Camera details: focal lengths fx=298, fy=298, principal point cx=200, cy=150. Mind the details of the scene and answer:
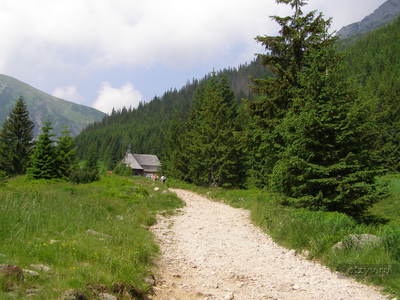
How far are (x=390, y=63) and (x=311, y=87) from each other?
4671 inches

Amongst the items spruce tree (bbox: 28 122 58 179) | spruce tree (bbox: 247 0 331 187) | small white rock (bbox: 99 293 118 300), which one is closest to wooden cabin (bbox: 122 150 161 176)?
spruce tree (bbox: 28 122 58 179)

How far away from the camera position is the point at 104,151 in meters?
146

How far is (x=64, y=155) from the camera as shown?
3209cm

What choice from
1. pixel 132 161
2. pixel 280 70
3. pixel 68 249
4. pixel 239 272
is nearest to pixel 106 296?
pixel 68 249

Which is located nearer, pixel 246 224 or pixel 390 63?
pixel 246 224

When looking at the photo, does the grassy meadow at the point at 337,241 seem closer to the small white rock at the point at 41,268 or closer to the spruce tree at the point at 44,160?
the small white rock at the point at 41,268

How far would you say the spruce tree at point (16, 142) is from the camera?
152 ft

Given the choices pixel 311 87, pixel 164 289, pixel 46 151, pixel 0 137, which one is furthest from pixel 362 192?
pixel 0 137

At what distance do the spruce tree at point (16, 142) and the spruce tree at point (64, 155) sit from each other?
16.3 metres

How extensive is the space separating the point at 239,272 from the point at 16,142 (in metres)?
50.4

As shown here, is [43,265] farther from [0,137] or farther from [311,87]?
[0,137]

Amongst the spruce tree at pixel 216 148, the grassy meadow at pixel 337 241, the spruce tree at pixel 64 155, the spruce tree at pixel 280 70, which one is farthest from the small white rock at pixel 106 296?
the spruce tree at pixel 216 148

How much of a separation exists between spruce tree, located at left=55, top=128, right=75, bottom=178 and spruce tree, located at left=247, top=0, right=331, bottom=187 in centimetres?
2045

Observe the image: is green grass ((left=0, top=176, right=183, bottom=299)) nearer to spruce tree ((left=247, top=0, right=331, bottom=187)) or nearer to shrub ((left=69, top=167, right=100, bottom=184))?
spruce tree ((left=247, top=0, right=331, bottom=187))
